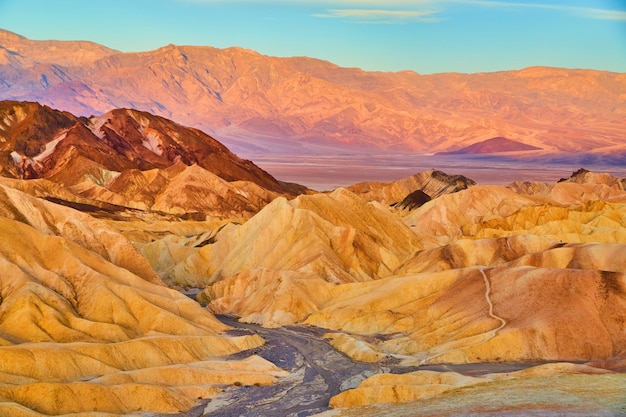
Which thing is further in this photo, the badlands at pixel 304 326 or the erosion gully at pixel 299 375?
the erosion gully at pixel 299 375

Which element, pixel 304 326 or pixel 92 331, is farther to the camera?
pixel 304 326

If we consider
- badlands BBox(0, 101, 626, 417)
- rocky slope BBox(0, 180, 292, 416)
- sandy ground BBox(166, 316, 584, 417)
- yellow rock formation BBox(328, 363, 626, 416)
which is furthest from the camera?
sandy ground BBox(166, 316, 584, 417)

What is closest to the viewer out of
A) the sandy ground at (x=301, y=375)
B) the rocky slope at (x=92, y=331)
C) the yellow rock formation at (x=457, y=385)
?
the yellow rock formation at (x=457, y=385)

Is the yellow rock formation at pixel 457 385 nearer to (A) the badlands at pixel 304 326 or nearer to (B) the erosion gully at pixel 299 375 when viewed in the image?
(A) the badlands at pixel 304 326

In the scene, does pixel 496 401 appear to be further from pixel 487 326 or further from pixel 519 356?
pixel 487 326

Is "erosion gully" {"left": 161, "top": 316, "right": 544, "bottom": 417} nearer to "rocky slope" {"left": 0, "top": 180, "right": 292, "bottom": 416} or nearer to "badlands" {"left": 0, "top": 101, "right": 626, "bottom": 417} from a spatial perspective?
"badlands" {"left": 0, "top": 101, "right": 626, "bottom": 417}

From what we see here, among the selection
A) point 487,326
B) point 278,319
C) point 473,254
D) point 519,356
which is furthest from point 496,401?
point 473,254

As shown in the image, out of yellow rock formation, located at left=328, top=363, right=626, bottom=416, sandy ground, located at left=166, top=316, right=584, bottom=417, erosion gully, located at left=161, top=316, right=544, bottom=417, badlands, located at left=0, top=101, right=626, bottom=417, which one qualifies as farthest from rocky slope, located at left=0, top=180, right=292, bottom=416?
yellow rock formation, located at left=328, top=363, right=626, bottom=416

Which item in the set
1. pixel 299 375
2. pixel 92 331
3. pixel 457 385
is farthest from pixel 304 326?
pixel 457 385

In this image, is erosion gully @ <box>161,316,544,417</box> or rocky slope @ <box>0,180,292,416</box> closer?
rocky slope @ <box>0,180,292,416</box>

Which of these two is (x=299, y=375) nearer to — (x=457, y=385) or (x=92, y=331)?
(x=457, y=385)

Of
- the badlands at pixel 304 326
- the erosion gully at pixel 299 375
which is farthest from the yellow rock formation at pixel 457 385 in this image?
the erosion gully at pixel 299 375
